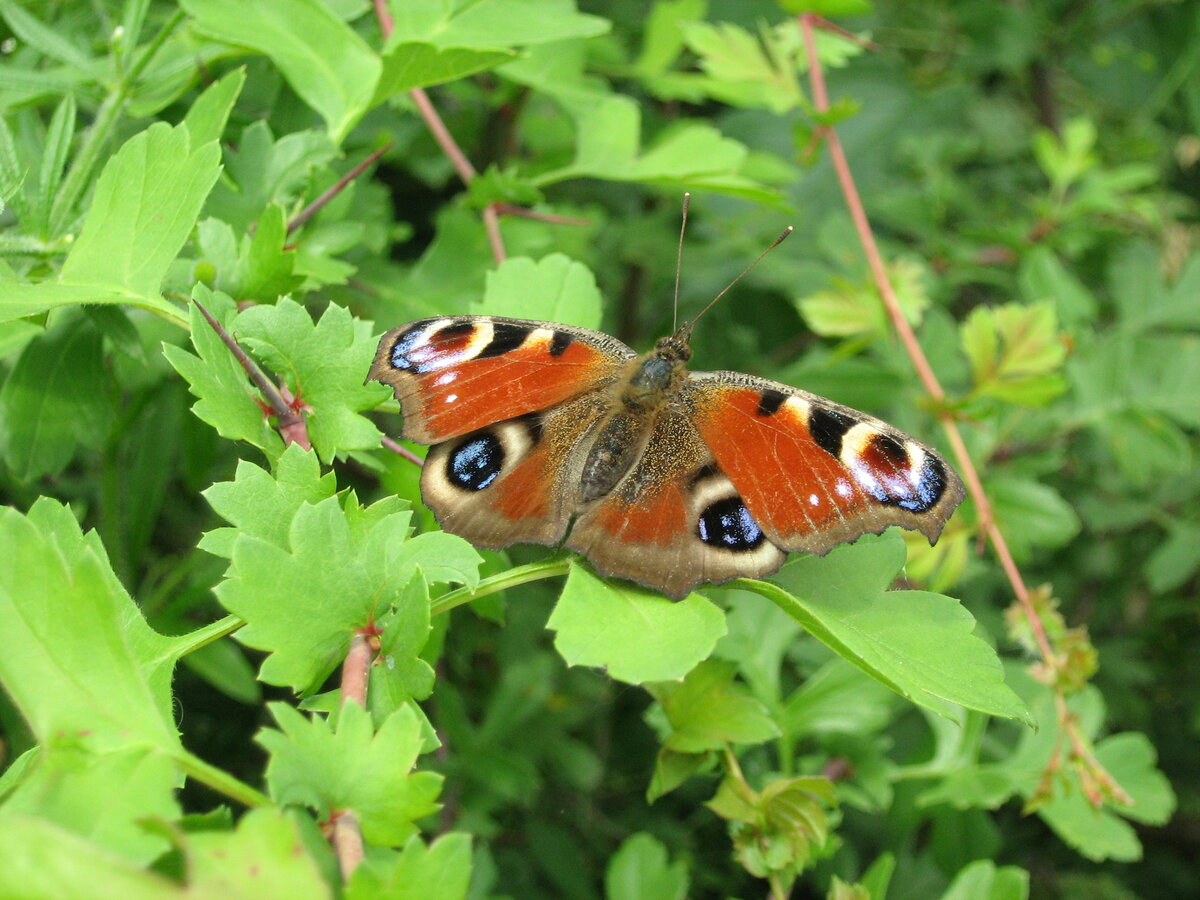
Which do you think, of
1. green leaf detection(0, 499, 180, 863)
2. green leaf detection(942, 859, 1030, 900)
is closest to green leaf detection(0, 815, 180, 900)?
green leaf detection(0, 499, 180, 863)

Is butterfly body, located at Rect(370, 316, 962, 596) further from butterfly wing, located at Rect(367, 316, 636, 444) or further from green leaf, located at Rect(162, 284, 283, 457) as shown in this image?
→ green leaf, located at Rect(162, 284, 283, 457)

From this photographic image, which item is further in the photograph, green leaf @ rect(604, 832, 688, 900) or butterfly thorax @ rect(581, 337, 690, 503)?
green leaf @ rect(604, 832, 688, 900)

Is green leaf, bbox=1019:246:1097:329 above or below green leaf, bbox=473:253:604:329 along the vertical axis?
below

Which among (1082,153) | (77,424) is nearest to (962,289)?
(1082,153)

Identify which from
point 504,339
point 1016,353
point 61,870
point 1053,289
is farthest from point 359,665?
point 1053,289

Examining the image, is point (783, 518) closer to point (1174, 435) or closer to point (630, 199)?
point (1174, 435)

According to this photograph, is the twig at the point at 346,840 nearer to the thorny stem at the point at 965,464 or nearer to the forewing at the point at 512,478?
the forewing at the point at 512,478
